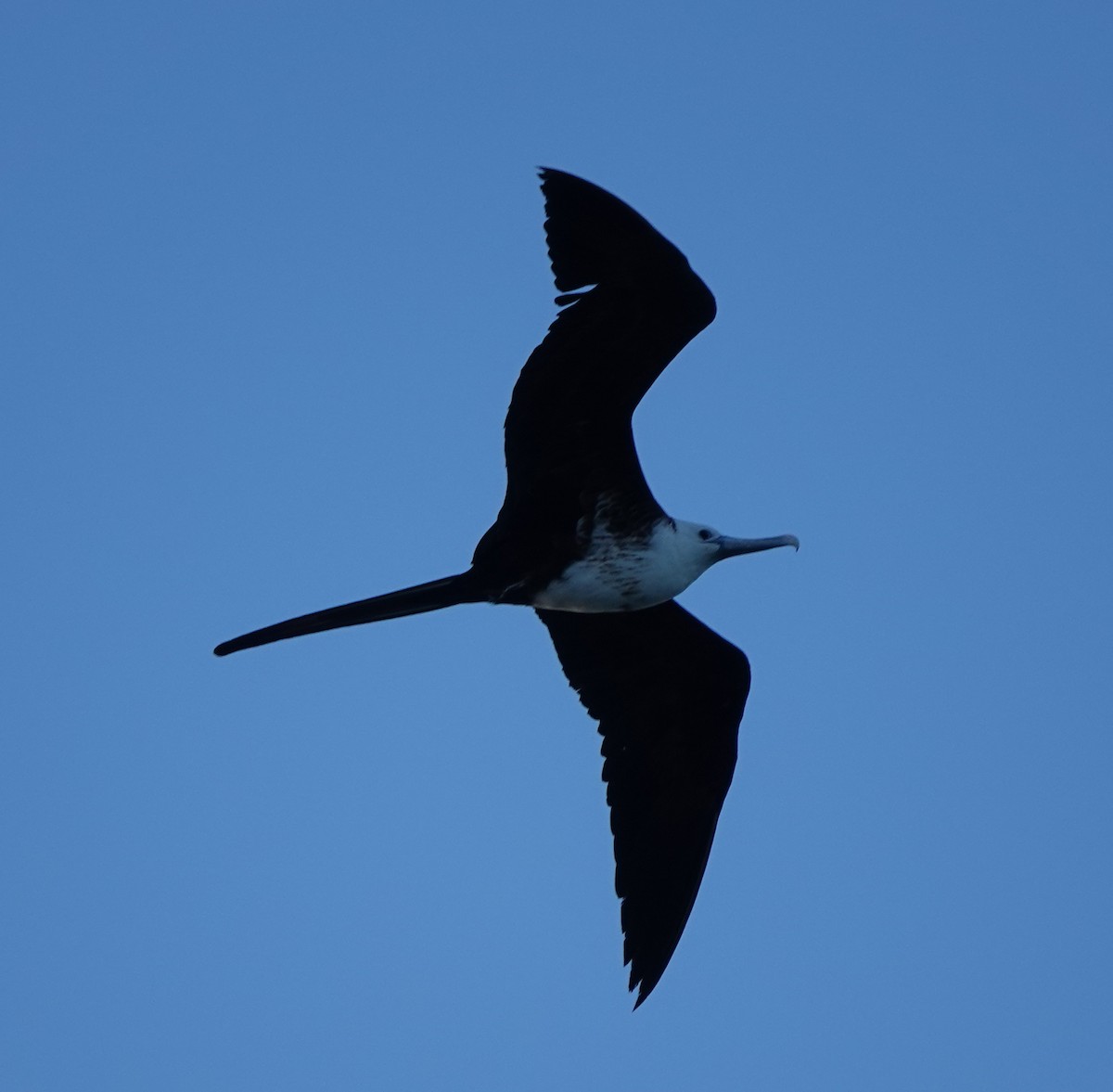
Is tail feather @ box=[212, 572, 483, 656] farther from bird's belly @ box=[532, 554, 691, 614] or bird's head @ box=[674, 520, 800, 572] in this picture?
bird's head @ box=[674, 520, 800, 572]

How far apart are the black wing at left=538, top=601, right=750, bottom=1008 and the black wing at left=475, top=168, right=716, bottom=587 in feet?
1.83

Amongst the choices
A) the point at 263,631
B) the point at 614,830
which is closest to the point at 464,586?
the point at 263,631

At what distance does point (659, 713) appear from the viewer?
19.9 feet

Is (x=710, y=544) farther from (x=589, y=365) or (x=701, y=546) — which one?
(x=589, y=365)

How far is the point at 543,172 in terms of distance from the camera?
496cm

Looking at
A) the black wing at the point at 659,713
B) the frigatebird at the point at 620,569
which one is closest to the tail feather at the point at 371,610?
the frigatebird at the point at 620,569

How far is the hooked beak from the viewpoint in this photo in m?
5.84

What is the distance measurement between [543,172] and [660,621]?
179cm

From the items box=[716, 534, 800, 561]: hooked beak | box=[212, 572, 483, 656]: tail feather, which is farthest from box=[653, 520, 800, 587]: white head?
box=[212, 572, 483, 656]: tail feather

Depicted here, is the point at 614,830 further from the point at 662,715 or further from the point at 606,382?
the point at 606,382

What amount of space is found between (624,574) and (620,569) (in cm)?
2

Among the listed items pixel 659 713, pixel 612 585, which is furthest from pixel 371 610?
pixel 659 713

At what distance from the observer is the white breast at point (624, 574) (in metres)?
5.58

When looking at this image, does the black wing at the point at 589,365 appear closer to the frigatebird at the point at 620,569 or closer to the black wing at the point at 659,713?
the frigatebird at the point at 620,569
